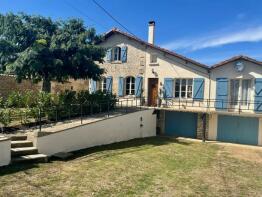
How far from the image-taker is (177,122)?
20312mm

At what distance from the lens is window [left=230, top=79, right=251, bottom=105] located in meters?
17.9

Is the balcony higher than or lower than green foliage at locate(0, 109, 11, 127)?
higher

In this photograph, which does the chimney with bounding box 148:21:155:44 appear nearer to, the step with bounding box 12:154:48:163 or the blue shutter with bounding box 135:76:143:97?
the blue shutter with bounding box 135:76:143:97

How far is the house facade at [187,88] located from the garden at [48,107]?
386 centimetres

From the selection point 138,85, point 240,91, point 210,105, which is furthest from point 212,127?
point 138,85

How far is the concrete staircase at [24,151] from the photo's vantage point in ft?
33.0

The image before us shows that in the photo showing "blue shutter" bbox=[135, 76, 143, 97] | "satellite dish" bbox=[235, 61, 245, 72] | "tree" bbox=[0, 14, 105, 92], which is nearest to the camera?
"tree" bbox=[0, 14, 105, 92]

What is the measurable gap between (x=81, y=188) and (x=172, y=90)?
527 inches

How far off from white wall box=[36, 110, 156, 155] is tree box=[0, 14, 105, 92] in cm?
351

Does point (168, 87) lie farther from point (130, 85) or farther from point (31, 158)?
point (31, 158)

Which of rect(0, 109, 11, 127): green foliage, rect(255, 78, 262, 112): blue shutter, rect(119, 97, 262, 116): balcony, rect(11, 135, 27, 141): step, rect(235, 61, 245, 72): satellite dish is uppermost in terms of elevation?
rect(235, 61, 245, 72): satellite dish

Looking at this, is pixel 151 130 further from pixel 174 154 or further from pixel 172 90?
pixel 174 154

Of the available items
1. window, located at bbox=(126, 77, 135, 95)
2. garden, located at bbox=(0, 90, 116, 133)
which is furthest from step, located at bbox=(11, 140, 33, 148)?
window, located at bbox=(126, 77, 135, 95)

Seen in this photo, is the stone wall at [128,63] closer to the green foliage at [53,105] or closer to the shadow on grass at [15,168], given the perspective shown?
the green foliage at [53,105]
